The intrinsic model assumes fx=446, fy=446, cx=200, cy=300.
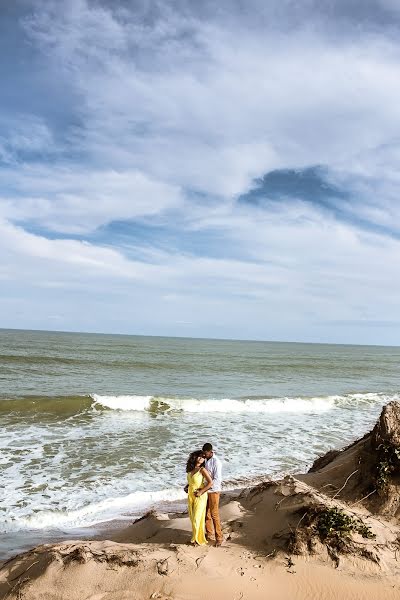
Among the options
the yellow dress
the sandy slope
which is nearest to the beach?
the sandy slope

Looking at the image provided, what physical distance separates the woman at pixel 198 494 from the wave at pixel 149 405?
46.2ft

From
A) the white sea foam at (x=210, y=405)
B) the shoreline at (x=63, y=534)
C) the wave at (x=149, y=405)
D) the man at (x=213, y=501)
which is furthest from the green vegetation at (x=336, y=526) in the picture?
the white sea foam at (x=210, y=405)

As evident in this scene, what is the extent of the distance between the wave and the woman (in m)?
14.1

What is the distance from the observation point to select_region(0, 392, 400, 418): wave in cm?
1997

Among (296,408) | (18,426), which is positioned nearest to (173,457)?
(18,426)

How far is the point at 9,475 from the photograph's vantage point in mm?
10961

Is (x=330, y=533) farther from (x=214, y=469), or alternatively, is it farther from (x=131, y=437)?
(x=131, y=437)

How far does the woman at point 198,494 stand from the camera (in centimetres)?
575

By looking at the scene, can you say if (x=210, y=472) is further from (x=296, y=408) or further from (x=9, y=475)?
(x=296, y=408)

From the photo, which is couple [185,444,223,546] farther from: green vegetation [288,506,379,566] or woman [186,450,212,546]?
green vegetation [288,506,379,566]

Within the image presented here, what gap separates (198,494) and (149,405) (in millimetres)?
16627

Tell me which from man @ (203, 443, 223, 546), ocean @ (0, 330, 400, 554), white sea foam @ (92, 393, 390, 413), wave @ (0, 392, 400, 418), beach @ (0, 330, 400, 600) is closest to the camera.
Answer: beach @ (0, 330, 400, 600)

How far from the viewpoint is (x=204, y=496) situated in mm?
5832

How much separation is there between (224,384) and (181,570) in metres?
27.3
